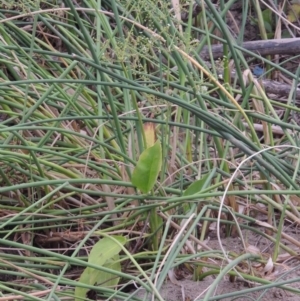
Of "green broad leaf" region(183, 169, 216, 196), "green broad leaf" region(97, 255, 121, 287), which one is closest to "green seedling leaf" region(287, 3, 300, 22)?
"green broad leaf" region(183, 169, 216, 196)

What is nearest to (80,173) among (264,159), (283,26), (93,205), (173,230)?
(93,205)

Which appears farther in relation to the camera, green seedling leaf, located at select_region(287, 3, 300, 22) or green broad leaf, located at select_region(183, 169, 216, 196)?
green seedling leaf, located at select_region(287, 3, 300, 22)

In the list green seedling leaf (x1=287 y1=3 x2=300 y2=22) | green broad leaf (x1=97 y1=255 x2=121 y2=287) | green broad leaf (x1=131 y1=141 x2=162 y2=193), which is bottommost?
green seedling leaf (x1=287 y1=3 x2=300 y2=22)

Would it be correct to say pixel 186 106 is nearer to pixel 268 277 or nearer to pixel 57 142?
pixel 268 277

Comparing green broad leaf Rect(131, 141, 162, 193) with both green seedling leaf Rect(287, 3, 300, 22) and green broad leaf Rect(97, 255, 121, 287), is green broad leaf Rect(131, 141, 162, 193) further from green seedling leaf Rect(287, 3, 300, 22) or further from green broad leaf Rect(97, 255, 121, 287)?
green seedling leaf Rect(287, 3, 300, 22)

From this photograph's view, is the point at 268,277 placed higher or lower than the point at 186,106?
lower

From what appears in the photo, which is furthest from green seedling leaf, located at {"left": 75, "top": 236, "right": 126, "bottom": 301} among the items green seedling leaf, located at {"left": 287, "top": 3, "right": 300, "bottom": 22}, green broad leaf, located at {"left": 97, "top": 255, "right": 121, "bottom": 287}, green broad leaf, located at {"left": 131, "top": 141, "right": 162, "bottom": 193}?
green seedling leaf, located at {"left": 287, "top": 3, "right": 300, "bottom": 22}

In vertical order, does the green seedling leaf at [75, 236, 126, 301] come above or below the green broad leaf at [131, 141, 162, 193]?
below
